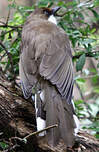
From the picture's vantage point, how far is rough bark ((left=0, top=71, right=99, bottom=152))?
2.95 meters

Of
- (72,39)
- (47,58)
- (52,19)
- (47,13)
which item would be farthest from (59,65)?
(47,13)

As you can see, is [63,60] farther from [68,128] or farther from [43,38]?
[68,128]

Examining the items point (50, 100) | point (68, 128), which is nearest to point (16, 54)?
point (50, 100)

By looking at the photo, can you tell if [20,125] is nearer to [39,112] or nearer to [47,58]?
[39,112]

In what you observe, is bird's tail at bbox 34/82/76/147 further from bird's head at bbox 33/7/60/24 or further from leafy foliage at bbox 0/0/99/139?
bird's head at bbox 33/7/60/24

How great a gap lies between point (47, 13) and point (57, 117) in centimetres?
244

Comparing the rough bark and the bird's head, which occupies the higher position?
the bird's head

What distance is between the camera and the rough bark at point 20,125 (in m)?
2.95

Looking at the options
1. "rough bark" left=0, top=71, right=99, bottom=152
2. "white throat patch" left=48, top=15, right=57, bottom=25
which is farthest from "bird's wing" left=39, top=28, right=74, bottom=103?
"white throat patch" left=48, top=15, right=57, bottom=25

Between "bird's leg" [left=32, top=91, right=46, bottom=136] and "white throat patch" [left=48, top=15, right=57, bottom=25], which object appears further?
"white throat patch" [left=48, top=15, right=57, bottom=25]

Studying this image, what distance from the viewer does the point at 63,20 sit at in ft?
13.8

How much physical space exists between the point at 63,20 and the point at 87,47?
30.1 inches

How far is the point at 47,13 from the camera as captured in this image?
4.91 meters

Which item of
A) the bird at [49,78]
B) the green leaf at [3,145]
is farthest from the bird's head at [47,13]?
the green leaf at [3,145]
